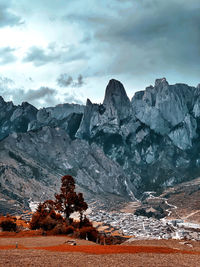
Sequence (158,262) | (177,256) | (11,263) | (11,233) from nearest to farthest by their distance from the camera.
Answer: (11,263) < (158,262) < (177,256) < (11,233)

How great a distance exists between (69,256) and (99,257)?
8.40 ft

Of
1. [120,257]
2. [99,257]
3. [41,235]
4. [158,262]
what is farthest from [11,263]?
[41,235]

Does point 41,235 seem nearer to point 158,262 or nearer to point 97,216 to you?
point 158,262

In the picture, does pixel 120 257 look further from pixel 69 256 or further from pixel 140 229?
pixel 140 229

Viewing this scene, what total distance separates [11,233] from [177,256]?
28.1 meters

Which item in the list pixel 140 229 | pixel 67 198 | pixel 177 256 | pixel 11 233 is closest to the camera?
pixel 177 256

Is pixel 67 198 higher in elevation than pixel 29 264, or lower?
higher

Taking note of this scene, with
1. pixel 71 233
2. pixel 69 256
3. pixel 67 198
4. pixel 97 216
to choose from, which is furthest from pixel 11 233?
pixel 97 216

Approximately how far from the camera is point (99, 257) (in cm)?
2878

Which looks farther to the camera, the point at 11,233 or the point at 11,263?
the point at 11,233

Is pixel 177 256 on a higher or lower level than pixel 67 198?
lower

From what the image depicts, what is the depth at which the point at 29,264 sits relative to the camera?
24.4 m

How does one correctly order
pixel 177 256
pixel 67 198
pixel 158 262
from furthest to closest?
pixel 67 198
pixel 177 256
pixel 158 262

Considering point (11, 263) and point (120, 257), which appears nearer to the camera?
point (11, 263)
